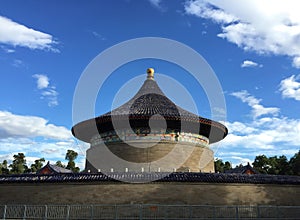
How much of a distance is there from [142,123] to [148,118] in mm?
815

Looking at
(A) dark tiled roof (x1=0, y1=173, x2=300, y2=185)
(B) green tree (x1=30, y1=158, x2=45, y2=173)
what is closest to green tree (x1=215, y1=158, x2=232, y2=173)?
(B) green tree (x1=30, y1=158, x2=45, y2=173)

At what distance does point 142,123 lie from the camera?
21.5 metres

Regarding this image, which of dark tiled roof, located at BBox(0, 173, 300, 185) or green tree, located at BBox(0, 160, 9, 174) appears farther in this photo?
green tree, located at BBox(0, 160, 9, 174)

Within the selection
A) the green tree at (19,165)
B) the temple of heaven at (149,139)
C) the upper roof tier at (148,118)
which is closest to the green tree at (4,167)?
the green tree at (19,165)

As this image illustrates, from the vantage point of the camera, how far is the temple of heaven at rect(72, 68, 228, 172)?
68.1 ft

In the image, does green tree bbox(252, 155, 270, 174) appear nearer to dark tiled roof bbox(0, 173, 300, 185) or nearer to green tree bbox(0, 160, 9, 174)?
dark tiled roof bbox(0, 173, 300, 185)

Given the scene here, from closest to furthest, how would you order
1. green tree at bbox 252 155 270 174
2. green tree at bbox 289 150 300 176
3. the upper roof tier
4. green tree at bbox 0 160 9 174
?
the upper roof tier → green tree at bbox 289 150 300 176 → green tree at bbox 252 155 270 174 → green tree at bbox 0 160 9 174

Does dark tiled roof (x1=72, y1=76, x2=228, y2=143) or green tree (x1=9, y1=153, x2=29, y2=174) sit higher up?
dark tiled roof (x1=72, y1=76, x2=228, y2=143)

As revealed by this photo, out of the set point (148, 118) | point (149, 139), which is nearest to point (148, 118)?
point (148, 118)

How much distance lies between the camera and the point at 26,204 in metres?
15.1

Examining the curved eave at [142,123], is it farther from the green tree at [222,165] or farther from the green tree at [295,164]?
the green tree at [222,165]

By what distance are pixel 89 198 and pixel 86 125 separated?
9.00 m

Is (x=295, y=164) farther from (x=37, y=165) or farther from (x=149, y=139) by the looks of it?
(x=37, y=165)

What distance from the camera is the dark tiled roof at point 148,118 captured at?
21094 mm
